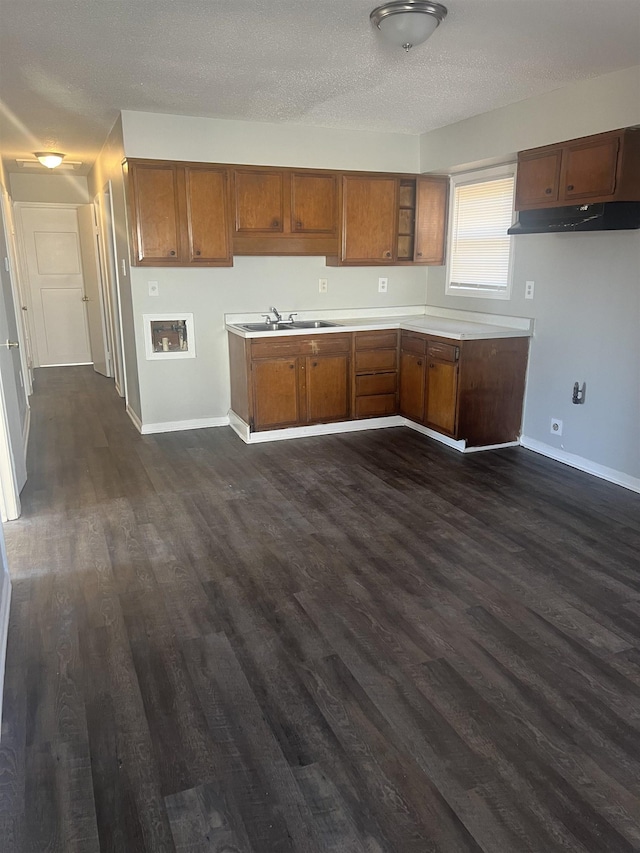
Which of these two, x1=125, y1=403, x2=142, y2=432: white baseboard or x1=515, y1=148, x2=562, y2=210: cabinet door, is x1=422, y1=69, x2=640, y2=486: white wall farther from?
x1=125, y1=403, x2=142, y2=432: white baseboard

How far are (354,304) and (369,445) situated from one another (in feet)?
4.90

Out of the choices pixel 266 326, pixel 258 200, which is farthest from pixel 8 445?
pixel 258 200

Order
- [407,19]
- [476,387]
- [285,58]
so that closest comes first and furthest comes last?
[407,19], [285,58], [476,387]

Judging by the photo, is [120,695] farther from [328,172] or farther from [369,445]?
[328,172]

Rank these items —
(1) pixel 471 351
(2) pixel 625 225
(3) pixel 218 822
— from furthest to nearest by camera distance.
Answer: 1. (1) pixel 471 351
2. (2) pixel 625 225
3. (3) pixel 218 822

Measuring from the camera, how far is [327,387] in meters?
5.21

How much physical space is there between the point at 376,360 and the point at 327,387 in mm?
514

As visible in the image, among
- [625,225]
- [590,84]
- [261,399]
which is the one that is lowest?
[261,399]

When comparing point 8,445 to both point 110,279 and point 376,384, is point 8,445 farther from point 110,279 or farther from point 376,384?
point 110,279

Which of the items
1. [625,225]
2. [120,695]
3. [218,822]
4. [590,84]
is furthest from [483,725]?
[590,84]

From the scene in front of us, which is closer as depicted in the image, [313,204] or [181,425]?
[313,204]

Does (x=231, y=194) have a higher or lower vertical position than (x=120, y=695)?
higher

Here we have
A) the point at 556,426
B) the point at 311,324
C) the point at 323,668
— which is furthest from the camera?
the point at 311,324

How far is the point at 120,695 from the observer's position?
212cm
